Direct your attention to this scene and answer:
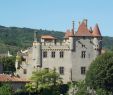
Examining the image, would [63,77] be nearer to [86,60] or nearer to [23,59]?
[86,60]

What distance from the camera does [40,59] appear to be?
93188 mm

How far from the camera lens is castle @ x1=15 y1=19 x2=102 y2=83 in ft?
302

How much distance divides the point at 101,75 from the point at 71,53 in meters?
7.28

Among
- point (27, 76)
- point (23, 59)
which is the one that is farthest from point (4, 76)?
point (23, 59)

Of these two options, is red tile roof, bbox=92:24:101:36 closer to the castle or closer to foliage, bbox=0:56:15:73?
the castle

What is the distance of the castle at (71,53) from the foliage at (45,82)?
186 inches

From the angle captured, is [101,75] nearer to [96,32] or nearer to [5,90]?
[96,32]

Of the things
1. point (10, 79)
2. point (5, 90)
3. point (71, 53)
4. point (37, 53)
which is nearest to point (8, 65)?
point (37, 53)

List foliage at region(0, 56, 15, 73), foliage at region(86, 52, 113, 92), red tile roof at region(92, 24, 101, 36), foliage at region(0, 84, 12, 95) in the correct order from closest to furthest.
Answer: foliage at region(0, 84, 12, 95), foliage at region(86, 52, 113, 92), red tile roof at region(92, 24, 101, 36), foliage at region(0, 56, 15, 73)

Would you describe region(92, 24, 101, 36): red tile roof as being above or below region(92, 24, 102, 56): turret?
above

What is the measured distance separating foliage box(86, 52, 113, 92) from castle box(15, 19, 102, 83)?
4245mm

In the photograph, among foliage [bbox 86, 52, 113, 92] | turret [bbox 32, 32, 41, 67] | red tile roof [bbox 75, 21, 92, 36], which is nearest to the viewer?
foliage [bbox 86, 52, 113, 92]

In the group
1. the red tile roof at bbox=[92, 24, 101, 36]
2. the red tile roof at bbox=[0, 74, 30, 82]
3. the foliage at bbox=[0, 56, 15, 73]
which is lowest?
the red tile roof at bbox=[0, 74, 30, 82]

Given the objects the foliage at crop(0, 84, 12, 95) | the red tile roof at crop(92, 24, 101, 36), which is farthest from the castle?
the foliage at crop(0, 84, 12, 95)
